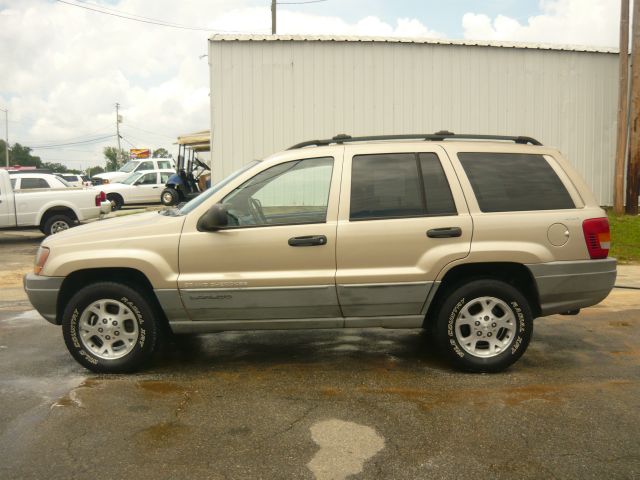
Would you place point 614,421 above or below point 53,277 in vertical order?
below

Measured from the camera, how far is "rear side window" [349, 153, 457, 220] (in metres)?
4.84

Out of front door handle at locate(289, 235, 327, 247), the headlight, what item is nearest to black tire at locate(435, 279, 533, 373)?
front door handle at locate(289, 235, 327, 247)

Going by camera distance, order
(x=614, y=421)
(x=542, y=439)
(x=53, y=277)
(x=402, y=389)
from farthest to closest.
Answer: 1. (x=53, y=277)
2. (x=402, y=389)
3. (x=614, y=421)
4. (x=542, y=439)

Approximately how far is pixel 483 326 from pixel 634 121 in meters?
12.3

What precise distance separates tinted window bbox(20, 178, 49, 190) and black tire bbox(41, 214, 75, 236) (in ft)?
3.65

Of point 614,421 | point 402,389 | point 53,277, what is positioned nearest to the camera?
point 614,421

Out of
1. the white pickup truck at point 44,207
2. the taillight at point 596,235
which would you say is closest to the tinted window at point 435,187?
the taillight at point 596,235

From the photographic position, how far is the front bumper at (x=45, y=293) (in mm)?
4875

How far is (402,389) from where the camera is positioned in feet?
14.9

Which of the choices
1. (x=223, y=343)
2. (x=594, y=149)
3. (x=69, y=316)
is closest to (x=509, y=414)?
(x=223, y=343)

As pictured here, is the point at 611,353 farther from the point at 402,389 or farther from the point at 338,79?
the point at 338,79

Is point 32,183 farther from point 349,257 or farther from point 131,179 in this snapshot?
point 349,257

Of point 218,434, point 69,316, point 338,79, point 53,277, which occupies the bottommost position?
point 218,434

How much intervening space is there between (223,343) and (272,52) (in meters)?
10.7
